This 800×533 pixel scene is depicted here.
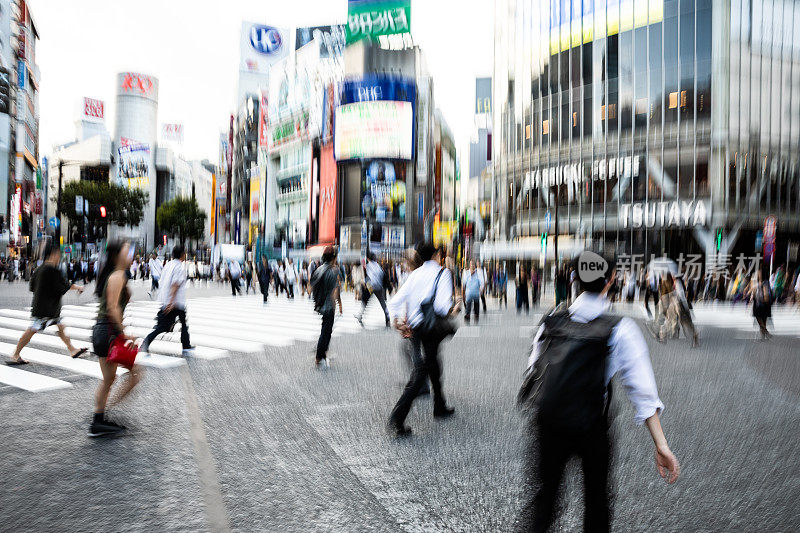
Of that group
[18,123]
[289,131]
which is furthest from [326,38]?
[18,123]

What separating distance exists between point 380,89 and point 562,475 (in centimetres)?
6170

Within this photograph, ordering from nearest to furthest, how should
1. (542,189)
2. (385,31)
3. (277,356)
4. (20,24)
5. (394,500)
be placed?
(394,500) < (277,356) < (542,189) < (20,24) < (385,31)

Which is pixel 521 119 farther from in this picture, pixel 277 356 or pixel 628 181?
pixel 277 356

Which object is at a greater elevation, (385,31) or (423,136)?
(385,31)

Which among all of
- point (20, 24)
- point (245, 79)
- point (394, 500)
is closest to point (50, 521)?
point (394, 500)

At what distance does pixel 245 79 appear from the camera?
96.3 m

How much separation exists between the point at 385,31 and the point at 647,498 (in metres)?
66.2

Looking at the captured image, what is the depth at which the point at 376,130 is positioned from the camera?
61750mm

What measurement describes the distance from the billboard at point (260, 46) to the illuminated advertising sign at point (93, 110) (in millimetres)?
83996

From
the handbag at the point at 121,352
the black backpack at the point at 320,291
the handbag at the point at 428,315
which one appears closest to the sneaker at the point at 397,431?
the handbag at the point at 428,315

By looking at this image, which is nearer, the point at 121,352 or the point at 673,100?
the point at 121,352

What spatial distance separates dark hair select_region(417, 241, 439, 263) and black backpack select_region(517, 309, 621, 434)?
2970 mm

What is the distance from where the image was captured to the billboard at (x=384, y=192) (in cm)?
6291

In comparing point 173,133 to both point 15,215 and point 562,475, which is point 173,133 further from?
point 562,475
